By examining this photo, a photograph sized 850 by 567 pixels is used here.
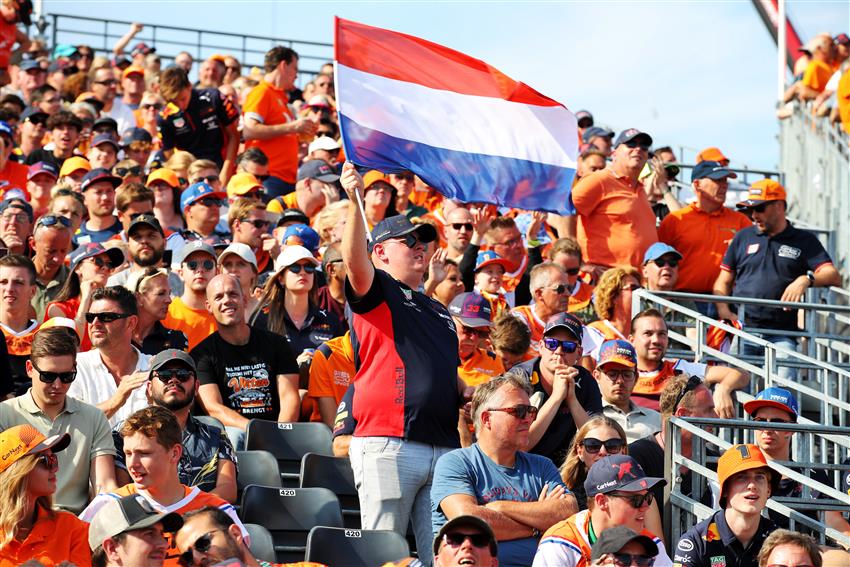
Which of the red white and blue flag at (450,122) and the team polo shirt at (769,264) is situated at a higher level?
the red white and blue flag at (450,122)

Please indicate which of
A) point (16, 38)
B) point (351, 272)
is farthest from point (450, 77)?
point (16, 38)

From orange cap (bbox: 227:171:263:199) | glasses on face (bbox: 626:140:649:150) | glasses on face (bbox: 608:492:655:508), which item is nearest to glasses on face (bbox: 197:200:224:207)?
orange cap (bbox: 227:171:263:199)

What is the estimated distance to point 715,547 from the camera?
790cm

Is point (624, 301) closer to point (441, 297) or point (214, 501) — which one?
point (441, 297)

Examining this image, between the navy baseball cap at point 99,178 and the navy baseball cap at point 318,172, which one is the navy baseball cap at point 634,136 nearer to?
the navy baseball cap at point 318,172

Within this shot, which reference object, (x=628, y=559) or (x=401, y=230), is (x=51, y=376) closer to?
(x=401, y=230)

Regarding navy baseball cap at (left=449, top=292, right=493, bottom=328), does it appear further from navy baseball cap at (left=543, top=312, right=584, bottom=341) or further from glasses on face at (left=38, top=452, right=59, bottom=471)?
glasses on face at (left=38, top=452, right=59, bottom=471)

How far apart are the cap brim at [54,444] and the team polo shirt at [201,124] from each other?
9015 mm

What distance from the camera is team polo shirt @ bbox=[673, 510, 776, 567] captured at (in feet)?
25.8

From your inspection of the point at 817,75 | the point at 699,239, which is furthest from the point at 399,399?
the point at 817,75

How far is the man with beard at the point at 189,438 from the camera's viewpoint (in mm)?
8180

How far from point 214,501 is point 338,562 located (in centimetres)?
77

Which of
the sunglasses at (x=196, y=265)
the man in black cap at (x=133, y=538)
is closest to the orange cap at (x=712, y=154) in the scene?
the sunglasses at (x=196, y=265)

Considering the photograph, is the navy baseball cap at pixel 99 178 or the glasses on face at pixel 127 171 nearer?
the navy baseball cap at pixel 99 178
